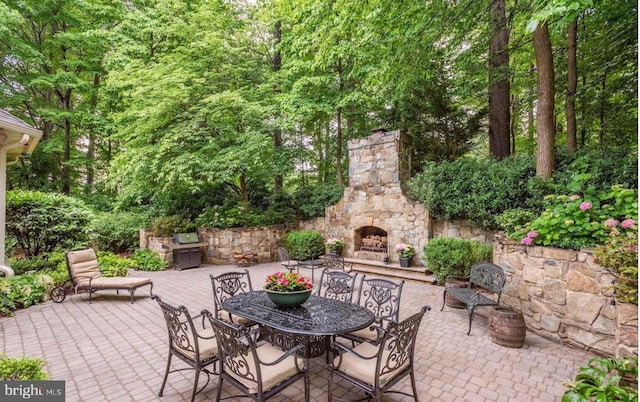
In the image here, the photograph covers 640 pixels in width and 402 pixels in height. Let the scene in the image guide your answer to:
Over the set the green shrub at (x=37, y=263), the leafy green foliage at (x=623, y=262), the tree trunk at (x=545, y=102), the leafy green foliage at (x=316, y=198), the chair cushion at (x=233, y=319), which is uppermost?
the tree trunk at (x=545, y=102)

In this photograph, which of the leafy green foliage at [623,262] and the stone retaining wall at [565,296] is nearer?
the leafy green foliage at [623,262]

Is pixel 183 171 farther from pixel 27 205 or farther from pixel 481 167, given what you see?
pixel 481 167

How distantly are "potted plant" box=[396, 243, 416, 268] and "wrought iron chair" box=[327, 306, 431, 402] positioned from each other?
5074 mm

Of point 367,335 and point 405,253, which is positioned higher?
point 405,253

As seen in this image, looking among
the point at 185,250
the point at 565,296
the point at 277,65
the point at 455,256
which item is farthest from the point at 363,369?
the point at 277,65

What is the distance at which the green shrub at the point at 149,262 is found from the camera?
862 centimetres

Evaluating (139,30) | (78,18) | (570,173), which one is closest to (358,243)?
(570,173)

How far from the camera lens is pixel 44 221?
22.3 ft

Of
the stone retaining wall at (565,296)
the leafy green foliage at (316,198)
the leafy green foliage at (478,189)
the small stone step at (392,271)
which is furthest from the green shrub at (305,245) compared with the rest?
the stone retaining wall at (565,296)

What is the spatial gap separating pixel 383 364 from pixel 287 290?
121 centimetres

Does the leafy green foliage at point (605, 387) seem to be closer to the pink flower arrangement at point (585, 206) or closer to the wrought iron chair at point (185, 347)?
the pink flower arrangement at point (585, 206)

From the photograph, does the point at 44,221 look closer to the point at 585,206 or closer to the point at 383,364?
the point at 383,364

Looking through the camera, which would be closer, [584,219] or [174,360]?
[174,360]

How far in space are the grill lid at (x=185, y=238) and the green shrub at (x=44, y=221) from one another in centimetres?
207
